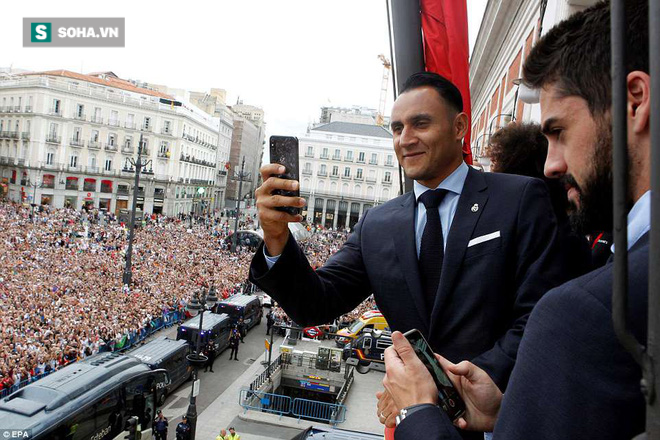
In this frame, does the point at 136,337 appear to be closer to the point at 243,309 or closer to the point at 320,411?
the point at 243,309

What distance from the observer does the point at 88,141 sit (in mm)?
54469

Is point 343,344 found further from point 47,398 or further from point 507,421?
point 507,421

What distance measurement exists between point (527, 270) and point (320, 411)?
15886mm

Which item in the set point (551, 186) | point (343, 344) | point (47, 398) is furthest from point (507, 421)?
point (343, 344)

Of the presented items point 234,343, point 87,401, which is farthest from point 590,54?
point 234,343

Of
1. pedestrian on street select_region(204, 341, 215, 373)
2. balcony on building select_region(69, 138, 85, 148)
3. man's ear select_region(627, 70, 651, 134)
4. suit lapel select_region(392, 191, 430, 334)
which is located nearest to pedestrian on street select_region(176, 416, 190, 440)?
pedestrian on street select_region(204, 341, 215, 373)

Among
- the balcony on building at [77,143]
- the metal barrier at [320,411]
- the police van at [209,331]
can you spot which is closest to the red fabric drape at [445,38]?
the metal barrier at [320,411]

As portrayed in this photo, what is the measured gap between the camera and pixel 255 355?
20.6m

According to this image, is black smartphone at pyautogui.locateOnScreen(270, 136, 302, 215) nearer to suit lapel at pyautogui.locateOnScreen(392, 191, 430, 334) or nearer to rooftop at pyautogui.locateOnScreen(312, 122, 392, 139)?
suit lapel at pyautogui.locateOnScreen(392, 191, 430, 334)

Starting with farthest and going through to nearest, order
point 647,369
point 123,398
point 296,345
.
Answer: point 296,345
point 123,398
point 647,369

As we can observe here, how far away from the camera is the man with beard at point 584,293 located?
0.89 m

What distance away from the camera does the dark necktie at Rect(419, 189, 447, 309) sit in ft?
6.71

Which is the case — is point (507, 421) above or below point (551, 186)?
below

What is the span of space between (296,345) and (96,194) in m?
43.1
